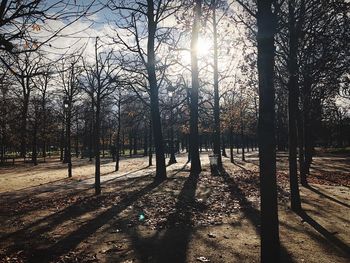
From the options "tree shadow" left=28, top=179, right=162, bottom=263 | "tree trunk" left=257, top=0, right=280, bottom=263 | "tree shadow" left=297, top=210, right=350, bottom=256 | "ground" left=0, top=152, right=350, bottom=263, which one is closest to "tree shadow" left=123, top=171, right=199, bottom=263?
"ground" left=0, top=152, right=350, bottom=263

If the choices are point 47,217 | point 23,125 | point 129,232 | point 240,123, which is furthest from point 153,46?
point 23,125

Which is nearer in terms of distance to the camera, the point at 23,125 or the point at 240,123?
the point at 240,123

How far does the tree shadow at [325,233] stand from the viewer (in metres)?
6.78

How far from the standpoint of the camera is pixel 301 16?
1005 cm

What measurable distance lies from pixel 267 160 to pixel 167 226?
4.24 meters

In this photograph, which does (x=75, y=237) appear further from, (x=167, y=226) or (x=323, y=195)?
(x=323, y=195)

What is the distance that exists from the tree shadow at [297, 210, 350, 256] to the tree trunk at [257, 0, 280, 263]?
91.5 inches

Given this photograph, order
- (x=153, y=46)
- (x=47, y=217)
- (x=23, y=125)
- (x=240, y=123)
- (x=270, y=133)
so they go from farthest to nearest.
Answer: (x=23, y=125)
(x=240, y=123)
(x=153, y=46)
(x=47, y=217)
(x=270, y=133)

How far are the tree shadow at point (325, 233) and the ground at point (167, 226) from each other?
18 millimetres

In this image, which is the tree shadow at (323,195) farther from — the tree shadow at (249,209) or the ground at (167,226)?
the tree shadow at (249,209)

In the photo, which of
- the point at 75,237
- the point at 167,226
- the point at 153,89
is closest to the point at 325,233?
the point at 167,226

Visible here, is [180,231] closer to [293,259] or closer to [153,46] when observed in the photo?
[293,259]

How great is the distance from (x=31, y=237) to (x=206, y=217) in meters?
4.41

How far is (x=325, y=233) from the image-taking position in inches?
304
